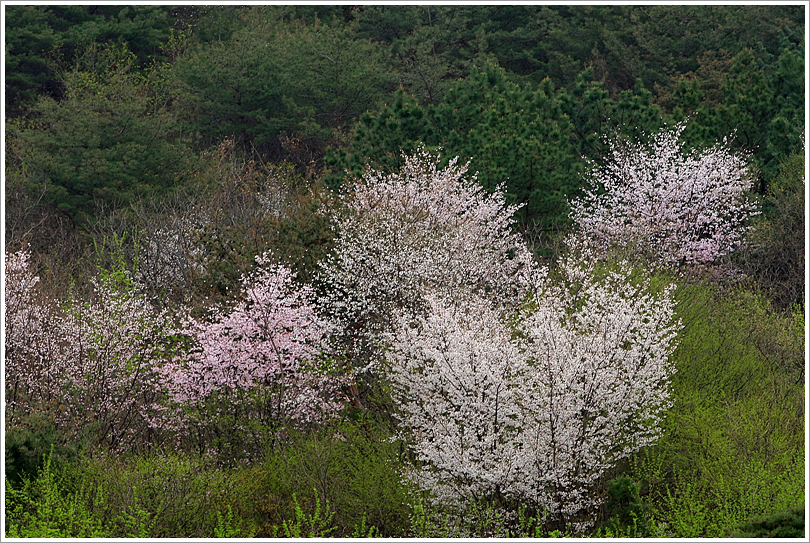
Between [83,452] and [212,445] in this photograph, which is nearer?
[83,452]

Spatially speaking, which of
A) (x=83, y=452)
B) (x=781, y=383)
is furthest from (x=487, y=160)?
(x=83, y=452)

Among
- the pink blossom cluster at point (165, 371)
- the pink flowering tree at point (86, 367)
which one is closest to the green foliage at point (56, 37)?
the pink flowering tree at point (86, 367)

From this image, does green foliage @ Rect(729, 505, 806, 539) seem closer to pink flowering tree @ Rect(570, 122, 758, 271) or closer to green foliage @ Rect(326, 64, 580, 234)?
green foliage @ Rect(326, 64, 580, 234)

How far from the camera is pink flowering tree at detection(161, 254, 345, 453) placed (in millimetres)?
13141

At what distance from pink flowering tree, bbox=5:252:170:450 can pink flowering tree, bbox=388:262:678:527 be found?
5.09 meters

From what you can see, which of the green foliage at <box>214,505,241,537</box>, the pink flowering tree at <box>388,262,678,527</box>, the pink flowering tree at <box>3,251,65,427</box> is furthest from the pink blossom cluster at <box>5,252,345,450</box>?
the pink flowering tree at <box>388,262,678,527</box>

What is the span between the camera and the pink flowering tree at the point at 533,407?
10133 millimetres

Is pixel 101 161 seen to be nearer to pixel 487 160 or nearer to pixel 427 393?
pixel 487 160

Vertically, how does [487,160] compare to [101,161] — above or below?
below

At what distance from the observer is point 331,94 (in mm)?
32844

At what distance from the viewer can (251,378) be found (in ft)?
44.3

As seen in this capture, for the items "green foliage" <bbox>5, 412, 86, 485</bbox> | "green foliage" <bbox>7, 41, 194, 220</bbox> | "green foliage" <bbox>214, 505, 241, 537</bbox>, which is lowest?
"green foliage" <bbox>214, 505, 241, 537</bbox>

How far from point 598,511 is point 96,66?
2824cm

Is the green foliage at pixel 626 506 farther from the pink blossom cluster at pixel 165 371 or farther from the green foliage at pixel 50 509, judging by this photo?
the green foliage at pixel 50 509
